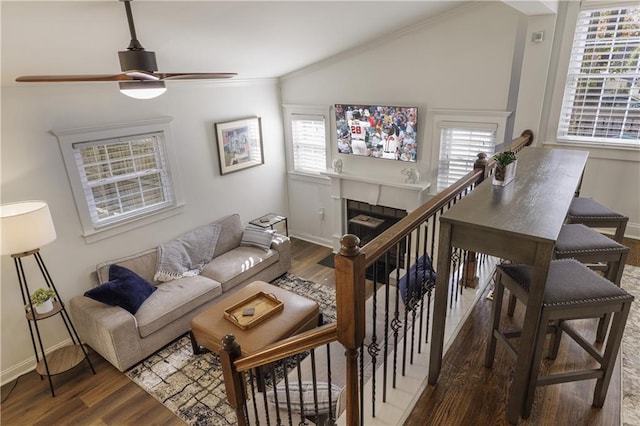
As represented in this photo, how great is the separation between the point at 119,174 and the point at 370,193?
333 centimetres

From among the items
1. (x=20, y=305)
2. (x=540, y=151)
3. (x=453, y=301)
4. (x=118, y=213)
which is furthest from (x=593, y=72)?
(x=20, y=305)

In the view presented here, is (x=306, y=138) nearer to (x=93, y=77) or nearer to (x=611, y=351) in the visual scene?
(x=93, y=77)

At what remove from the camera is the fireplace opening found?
5543 millimetres

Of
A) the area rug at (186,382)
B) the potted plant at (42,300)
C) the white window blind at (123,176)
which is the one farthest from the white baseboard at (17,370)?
the white window blind at (123,176)

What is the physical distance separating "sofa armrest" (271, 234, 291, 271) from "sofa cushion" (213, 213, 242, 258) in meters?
0.57

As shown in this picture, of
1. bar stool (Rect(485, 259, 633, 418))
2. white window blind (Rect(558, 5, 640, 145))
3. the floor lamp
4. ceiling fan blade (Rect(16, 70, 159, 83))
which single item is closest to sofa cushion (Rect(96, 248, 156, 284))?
the floor lamp

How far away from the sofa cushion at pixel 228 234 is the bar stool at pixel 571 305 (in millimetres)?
4086

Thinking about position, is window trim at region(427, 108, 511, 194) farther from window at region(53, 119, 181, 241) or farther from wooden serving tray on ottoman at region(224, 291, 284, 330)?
window at region(53, 119, 181, 241)

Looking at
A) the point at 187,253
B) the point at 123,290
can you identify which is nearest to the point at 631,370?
the point at 123,290

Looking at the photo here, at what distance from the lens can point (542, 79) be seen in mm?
3594

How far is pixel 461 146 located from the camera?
15.3 feet

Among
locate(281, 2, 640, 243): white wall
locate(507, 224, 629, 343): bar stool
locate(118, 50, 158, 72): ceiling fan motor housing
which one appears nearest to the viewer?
locate(507, 224, 629, 343): bar stool

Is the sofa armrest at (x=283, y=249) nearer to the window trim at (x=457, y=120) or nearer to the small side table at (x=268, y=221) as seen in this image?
the small side table at (x=268, y=221)

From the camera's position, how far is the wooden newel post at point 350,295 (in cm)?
121
